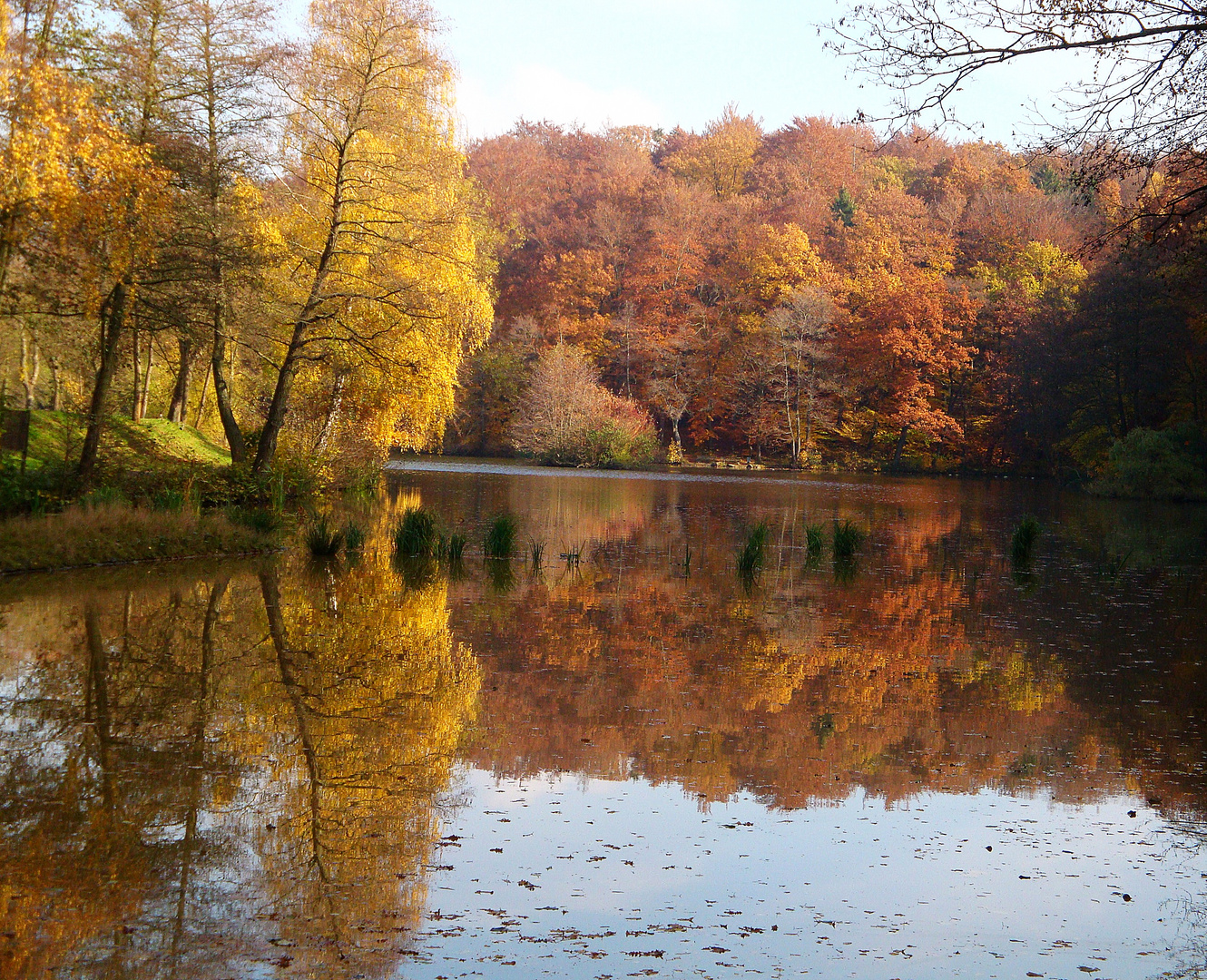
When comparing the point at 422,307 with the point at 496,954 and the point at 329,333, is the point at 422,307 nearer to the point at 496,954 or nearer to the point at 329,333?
the point at 329,333

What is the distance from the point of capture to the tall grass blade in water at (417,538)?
1315cm

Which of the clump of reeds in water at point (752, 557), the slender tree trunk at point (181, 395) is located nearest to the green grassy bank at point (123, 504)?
the slender tree trunk at point (181, 395)

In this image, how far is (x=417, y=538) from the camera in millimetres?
13203

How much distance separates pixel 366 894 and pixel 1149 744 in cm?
450

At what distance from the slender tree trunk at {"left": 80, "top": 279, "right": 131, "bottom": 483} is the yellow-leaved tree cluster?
0.09 ft

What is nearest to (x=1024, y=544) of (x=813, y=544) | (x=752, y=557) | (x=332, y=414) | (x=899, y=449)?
(x=813, y=544)

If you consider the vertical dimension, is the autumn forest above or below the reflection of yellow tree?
above

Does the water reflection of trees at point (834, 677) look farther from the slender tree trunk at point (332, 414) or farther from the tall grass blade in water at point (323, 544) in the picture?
the slender tree trunk at point (332, 414)

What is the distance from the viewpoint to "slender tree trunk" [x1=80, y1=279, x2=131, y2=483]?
42.2 ft

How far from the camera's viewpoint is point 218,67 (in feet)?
47.5

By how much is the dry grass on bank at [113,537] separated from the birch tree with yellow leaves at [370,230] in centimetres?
409

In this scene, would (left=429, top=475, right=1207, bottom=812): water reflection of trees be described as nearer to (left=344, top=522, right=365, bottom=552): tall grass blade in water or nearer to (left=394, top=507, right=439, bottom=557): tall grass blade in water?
(left=394, top=507, right=439, bottom=557): tall grass blade in water

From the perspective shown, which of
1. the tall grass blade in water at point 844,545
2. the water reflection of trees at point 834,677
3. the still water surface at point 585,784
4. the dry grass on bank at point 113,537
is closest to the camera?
the still water surface at point 585,784

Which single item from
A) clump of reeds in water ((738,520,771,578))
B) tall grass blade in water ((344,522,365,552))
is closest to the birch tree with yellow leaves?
tall grass blade in water ((344,522,365,552))
